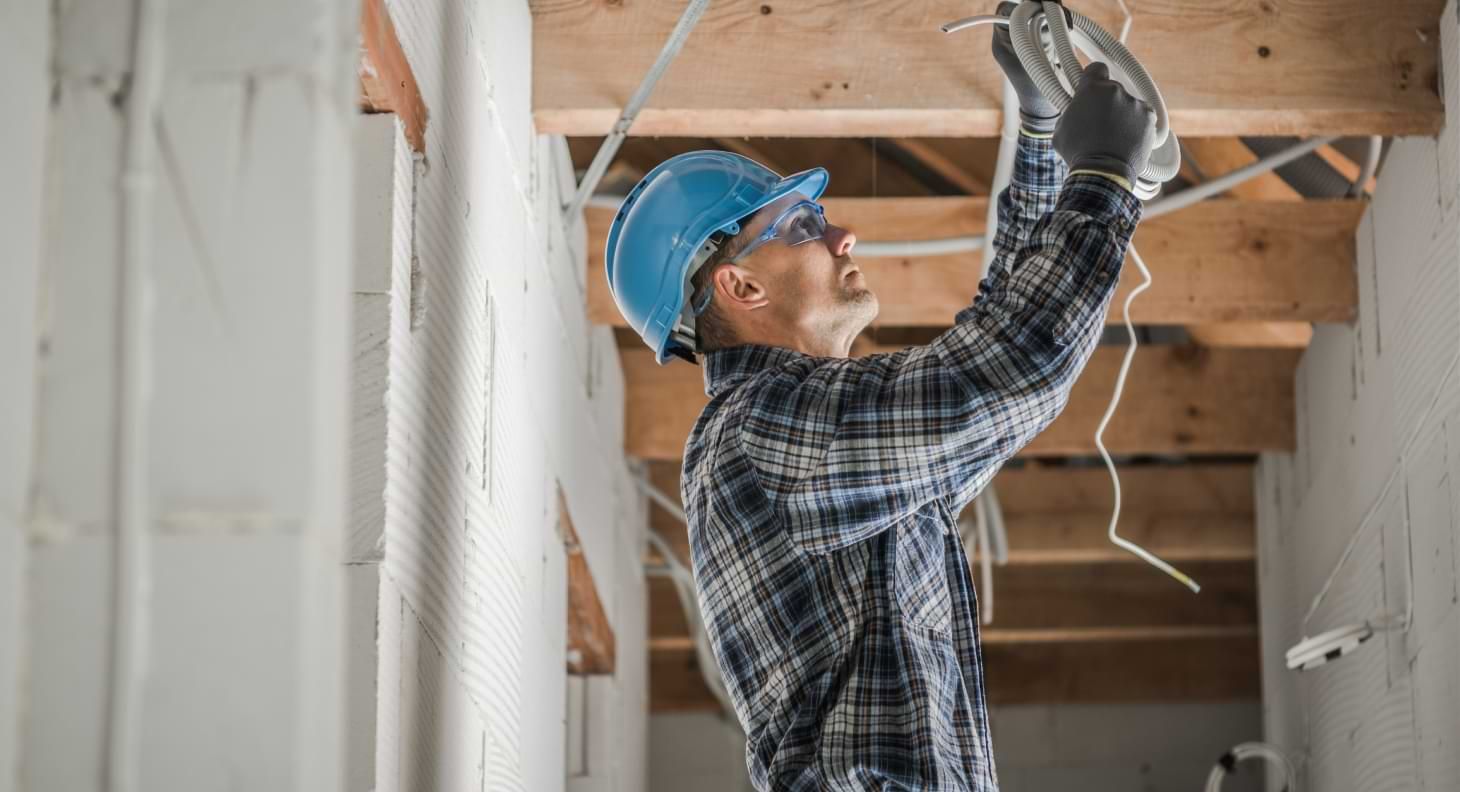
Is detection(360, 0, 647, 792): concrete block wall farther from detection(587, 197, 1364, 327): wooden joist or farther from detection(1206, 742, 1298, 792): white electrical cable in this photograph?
detection(1206, 742, 1298, 792): white electrical cable

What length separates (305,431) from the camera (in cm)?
119

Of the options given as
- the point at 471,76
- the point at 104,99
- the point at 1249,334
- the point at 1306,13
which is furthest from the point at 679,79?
the point at 1249,334

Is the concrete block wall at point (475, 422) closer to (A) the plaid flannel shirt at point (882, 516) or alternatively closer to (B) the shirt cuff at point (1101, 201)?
(A) the plaid flannel shirt at point (882, 516)

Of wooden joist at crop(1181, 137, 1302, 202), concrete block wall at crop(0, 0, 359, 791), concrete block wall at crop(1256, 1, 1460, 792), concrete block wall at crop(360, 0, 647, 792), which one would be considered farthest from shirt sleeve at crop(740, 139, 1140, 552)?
wooden joist at crop(1181, 137, 1302, 202)

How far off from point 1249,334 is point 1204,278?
821mm

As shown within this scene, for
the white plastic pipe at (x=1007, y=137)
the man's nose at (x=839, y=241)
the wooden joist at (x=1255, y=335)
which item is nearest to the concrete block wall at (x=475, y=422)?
the man's nose at (x=839, y=241)

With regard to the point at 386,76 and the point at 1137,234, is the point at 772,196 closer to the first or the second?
the point at 386,76

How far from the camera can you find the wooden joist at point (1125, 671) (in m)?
7.09

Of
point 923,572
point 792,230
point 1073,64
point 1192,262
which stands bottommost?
point 923,572

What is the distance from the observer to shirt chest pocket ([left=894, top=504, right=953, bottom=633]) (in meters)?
1.99

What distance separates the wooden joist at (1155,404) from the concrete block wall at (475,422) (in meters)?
1.19

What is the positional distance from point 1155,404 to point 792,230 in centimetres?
285

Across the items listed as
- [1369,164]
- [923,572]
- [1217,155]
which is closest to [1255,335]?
[1217,155]

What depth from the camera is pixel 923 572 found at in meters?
2.04
